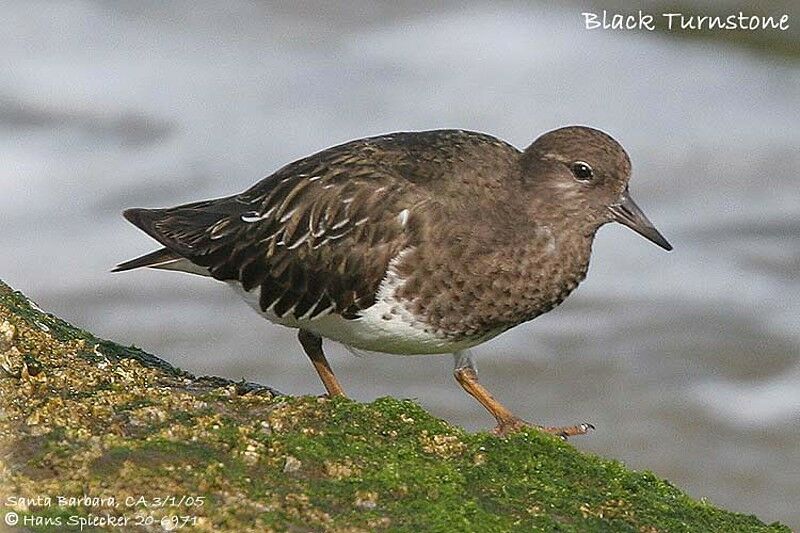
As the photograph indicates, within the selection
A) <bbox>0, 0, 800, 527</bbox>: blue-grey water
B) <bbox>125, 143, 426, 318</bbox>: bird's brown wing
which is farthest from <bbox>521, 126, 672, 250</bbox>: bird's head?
<bbox>0, 0, 800, 527</bbox>: blue-grey water

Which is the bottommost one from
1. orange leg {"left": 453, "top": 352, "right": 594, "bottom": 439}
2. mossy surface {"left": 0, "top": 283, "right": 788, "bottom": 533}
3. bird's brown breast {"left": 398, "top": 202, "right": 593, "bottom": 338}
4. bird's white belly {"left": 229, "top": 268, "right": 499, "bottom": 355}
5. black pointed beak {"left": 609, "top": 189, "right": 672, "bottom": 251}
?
mossy surface {"left": 0, "top": 283, "right": 788, "bottom": 533}

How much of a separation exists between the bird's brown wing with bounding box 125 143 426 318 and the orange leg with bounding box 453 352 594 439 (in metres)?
0.62

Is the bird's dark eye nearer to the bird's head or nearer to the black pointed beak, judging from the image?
the bird's head

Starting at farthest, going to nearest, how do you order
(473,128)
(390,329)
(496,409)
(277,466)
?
(473,128)
(496,409)
(390,329)
(277,466)

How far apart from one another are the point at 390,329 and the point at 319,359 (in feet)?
1.75

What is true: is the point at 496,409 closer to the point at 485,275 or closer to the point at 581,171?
the point at 485,275

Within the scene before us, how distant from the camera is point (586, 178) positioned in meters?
5.39

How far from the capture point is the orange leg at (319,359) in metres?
5.47

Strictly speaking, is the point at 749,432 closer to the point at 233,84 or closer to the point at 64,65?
the point at 233,84

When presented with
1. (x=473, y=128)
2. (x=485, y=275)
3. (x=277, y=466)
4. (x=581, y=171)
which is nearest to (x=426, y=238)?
(x=485, y=275)

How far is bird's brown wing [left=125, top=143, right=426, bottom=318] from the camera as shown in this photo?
5207mm

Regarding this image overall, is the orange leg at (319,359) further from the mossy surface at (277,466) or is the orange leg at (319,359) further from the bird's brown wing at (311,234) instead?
the mossy surface at (277,466)

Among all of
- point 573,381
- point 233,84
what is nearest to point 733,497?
point 573,381

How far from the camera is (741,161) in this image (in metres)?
13.1
